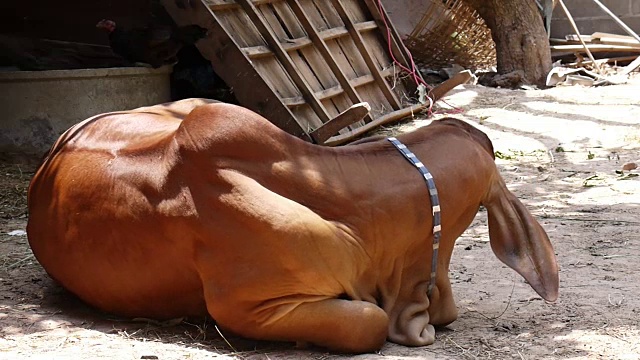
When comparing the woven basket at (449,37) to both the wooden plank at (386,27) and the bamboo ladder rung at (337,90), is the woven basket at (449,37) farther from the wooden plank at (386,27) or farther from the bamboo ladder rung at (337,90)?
the bamboo ladder rung at (337,90)

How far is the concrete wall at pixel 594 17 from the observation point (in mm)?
13391

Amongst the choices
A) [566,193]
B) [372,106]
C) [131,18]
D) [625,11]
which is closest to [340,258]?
[566,193]

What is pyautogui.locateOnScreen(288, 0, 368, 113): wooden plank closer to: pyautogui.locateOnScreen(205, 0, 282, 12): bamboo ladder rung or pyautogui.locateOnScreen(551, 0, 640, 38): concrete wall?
pyautogui.locateOnScreen(205, 0, 282, 12): bamboo ladder rung

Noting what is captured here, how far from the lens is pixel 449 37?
472 inches

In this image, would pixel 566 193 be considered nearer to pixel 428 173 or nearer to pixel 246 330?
pixel 428 173

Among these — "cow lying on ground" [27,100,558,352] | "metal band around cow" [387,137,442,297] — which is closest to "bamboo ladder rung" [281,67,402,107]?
"cow lying on ground" [27,100,558,352]

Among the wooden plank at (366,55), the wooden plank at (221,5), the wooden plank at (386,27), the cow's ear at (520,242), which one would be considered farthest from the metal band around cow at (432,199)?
the wooden plank at (386,27)

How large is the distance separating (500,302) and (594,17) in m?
10.2

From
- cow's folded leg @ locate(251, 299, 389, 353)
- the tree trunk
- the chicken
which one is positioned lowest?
the tree trunk

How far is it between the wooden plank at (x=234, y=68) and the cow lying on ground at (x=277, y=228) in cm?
350

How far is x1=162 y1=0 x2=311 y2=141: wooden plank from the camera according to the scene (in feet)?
24.1

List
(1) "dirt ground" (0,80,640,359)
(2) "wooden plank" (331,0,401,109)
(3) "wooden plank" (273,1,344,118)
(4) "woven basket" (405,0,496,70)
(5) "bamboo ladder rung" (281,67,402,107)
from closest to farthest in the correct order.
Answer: (1) "dirt ground" (0,80,640,359)
(5) "bamboo ladder rung" (281,67,402,107)
(3) "wooden plank" (273,1,344,118)
(2) "wooden plank" (331,0,401,109)
(4) "woven basket" (405,0,496,70)

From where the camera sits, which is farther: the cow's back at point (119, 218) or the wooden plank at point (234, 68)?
the wooden plank at point (234, 68)

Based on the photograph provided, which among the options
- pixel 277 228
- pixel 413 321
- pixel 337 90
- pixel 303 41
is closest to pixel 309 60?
pixel 303 41
